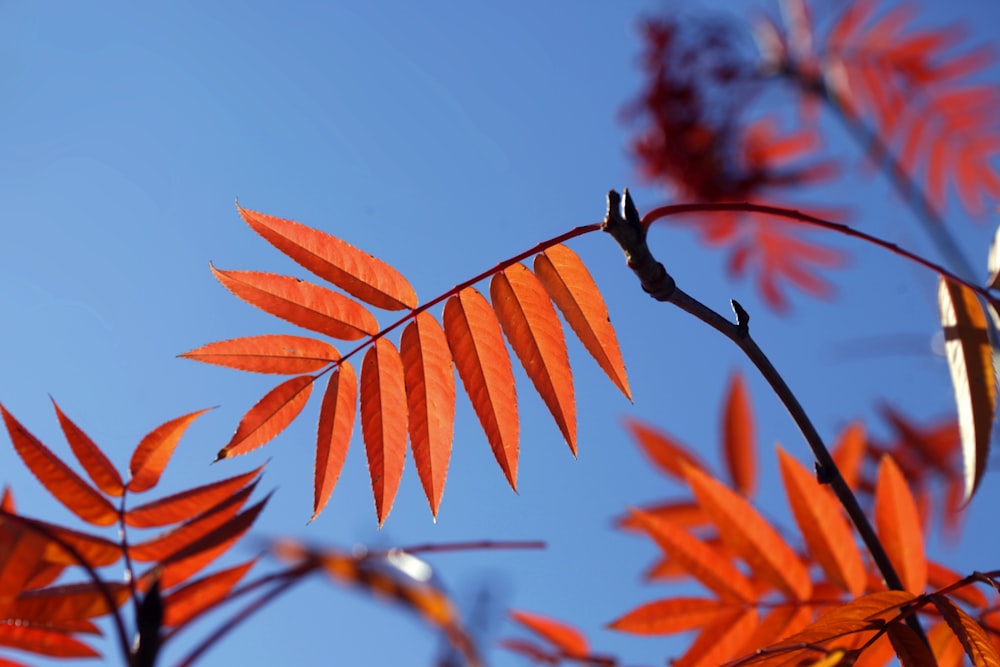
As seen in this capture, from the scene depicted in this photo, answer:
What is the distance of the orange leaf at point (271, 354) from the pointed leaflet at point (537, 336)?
0.80 ft

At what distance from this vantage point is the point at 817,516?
1.21m

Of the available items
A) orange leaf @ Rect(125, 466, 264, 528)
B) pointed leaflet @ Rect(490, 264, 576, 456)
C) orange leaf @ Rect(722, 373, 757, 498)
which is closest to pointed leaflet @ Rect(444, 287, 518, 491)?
pointed leaflet @ Rect(490, 264, 576, 456)

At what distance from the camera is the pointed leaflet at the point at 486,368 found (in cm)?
101

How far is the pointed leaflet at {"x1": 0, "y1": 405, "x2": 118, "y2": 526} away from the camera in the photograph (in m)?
0.83

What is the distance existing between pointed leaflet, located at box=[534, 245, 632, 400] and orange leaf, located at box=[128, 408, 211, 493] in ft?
1.50

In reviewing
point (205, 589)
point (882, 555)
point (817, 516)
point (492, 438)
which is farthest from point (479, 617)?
point (817, 516)

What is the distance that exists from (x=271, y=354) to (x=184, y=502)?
0.25 m

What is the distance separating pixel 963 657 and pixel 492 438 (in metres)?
0.73

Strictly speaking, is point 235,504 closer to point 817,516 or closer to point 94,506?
point 94,506

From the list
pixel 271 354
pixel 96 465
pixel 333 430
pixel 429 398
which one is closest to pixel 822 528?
pixel 429 398

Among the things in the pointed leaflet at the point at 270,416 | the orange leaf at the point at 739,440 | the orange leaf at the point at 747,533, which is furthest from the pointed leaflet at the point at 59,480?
Answer: the orange leaf at the point at 739,440

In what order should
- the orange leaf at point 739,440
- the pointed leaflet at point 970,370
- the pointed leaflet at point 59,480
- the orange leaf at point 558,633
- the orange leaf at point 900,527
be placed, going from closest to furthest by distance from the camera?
1. the pointed leaflet at point 59,480
2. the pointed leaflet at point 970,370
3. the orange leaf at point 900,527
4. the orange leaf at point 558,633
5. the orange leaf at point 739,440

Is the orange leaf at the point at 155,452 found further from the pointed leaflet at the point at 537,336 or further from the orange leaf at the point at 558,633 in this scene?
the orange leaf at the point at 558,633

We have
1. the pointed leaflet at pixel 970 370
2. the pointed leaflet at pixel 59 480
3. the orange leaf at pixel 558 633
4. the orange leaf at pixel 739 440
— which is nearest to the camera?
the pointed leaflet at pixel 59 480
